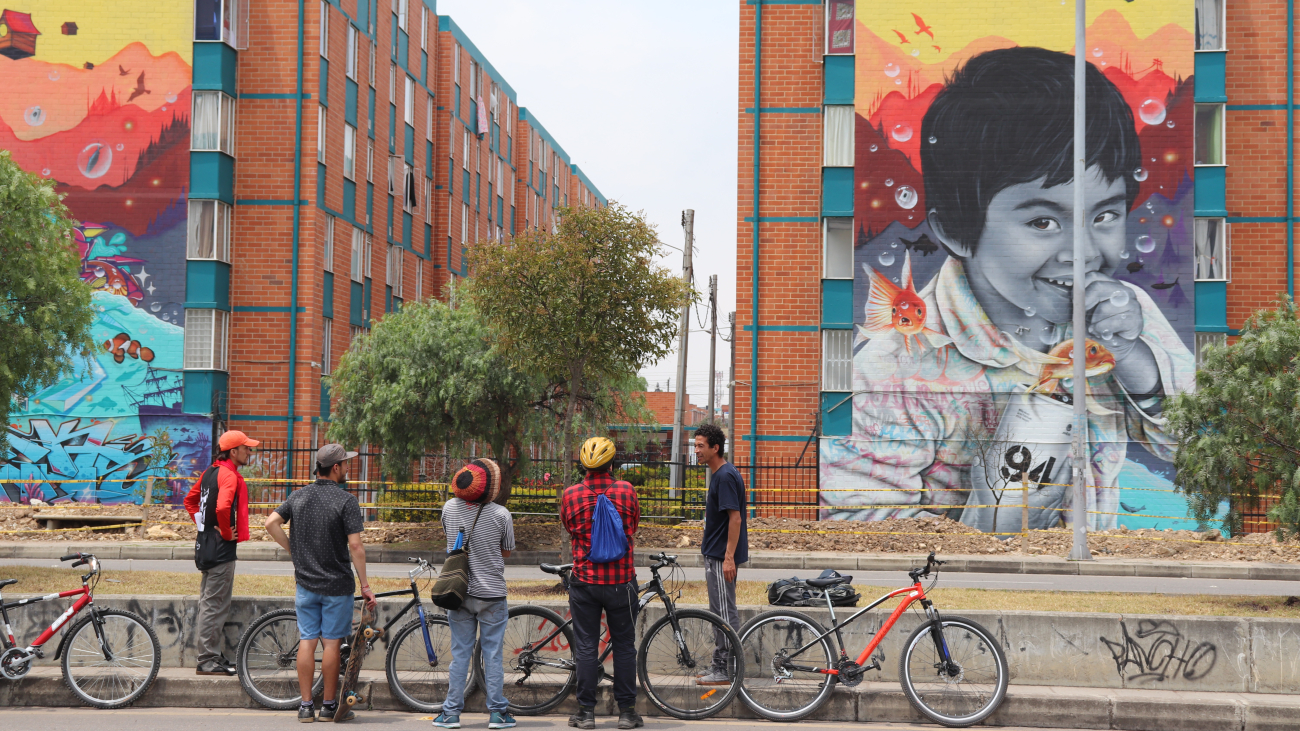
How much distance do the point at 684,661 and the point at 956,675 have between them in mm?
1932

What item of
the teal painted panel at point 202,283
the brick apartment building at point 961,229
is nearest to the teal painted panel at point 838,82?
the brick apartment building at point 961,229

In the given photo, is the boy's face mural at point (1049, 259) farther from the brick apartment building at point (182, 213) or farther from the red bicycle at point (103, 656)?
the red bicycle at point (103, 656)

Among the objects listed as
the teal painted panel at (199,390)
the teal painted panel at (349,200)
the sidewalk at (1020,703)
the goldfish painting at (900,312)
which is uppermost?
the teal painted panel at (349,200)

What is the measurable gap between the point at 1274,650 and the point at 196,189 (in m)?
27.2

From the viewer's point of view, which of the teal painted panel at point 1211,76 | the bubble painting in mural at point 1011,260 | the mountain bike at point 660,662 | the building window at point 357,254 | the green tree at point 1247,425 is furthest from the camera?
the building window at point 357,254

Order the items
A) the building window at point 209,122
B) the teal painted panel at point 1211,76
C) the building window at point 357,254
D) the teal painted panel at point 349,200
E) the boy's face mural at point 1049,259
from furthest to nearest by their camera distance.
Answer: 1. the building window at point 357,254
2. the teal painted panel at point 349,200
3. the building window at point 209,122
4. the teal painted panel at point 1211,76
5. the boy's face mural at point 1049,259

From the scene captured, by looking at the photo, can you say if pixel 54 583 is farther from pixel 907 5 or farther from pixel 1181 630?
pixel 907 5

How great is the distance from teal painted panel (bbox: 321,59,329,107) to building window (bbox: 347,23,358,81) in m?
2.18

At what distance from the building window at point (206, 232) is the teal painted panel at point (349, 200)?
14.0 feet

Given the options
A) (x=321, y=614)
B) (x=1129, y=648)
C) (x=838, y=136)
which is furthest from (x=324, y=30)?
(x=1129, y=648)

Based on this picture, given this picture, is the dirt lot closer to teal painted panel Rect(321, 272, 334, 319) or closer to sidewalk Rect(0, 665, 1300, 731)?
teal painted panel Rect(321, 272, 334, 319)

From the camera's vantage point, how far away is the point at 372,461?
30594 millimetres

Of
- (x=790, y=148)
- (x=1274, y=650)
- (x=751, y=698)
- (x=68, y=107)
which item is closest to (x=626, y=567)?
(x=751, y=698)

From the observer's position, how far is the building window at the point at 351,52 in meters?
32.3
